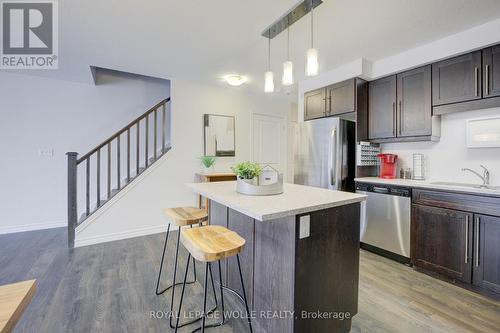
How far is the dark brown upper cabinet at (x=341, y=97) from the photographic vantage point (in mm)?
3291

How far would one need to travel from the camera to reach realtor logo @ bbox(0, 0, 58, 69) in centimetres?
220

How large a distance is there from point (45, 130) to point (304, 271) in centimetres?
466

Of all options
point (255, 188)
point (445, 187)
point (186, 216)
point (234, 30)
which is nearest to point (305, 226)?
point (255, 188)

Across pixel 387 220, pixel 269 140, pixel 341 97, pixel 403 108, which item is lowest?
pixel 387 220

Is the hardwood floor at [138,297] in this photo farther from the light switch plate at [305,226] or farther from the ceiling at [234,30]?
the ceiling at [234,30]

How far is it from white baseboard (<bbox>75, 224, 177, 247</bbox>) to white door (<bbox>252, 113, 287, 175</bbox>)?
2317mm

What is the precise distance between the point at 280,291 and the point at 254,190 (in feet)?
2.29

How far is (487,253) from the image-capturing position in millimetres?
2125

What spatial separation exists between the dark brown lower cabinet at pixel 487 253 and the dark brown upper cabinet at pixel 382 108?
1374 mm

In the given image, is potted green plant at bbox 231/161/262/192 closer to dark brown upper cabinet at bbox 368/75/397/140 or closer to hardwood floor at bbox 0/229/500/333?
hardwood floor at bbox 0/229/500/333

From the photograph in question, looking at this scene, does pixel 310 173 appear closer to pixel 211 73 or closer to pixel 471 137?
pixel 471 137

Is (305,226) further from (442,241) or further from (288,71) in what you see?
(442,241)

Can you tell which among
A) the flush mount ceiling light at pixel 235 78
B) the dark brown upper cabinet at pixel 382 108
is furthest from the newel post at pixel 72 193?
the dark brown upper cabinet at pixel 382 108

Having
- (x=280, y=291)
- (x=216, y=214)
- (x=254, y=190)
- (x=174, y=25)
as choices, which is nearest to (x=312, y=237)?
(x=280, y=291)
